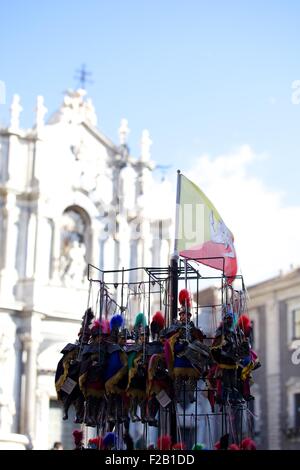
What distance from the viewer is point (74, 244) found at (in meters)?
32.3

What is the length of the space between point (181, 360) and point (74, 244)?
2020 cm

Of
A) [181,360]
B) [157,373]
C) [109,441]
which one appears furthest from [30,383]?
[181,360]

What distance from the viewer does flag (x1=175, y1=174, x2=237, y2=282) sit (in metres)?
13.6

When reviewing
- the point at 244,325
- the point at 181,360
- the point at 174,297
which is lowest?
the point at 181,360

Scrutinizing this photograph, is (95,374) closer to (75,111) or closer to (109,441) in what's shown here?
(109,441)

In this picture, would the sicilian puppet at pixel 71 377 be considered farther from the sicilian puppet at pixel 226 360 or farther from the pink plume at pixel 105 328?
the sicilian puppet at pixel 226 360

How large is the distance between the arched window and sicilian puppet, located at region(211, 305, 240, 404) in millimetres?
19149

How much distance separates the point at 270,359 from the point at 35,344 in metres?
10.6

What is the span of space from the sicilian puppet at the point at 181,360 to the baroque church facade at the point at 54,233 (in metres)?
17.5

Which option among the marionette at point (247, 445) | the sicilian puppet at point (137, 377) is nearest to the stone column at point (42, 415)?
the sicilian puppet at point (137, 377)

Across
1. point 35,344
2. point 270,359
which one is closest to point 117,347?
point 35,344

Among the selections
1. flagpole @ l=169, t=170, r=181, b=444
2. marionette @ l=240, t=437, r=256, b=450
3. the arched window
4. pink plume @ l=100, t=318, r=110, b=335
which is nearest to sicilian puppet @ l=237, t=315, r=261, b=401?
flagpole @ l=169, t=170, r=181, b=444

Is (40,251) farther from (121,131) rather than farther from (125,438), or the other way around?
(125,438)

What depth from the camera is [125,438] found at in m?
11.7
